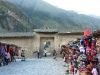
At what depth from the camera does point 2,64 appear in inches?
973

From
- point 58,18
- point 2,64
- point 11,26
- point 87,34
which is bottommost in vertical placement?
point 2,64

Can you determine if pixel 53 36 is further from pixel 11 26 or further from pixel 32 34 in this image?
pixel 11 26


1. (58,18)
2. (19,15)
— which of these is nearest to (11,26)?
(19,15)

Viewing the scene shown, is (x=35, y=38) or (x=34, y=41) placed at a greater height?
(x=35, y=38)

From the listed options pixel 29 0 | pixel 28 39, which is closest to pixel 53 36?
pixel 28 39

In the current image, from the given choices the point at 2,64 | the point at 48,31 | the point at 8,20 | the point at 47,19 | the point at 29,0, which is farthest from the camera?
the point at 29,0

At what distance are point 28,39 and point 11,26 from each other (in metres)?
26.0

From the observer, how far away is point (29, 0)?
438 feet

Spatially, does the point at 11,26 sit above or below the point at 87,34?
above

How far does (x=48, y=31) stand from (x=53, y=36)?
4.13 feet

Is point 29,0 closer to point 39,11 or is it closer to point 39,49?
point 39,11

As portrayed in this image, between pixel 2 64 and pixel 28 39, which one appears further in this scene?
pixel 28 39

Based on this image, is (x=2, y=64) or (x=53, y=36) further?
(x=53, y=36)

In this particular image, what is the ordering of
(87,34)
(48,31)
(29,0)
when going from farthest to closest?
(29,0)
(48,31)
(87,34)
